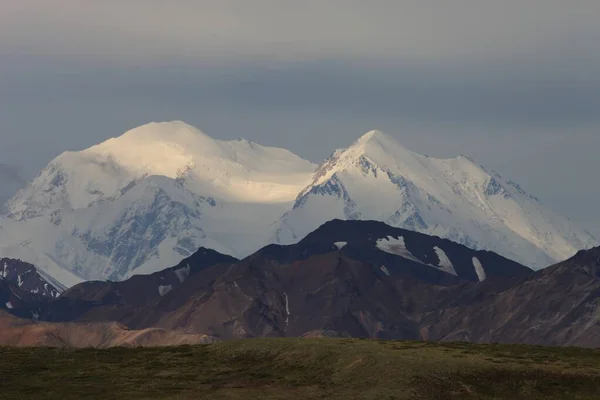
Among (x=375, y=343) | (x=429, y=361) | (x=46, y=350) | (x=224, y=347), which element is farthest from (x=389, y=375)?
(x=46, y=350)

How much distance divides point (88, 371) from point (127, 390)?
1151 centimetres

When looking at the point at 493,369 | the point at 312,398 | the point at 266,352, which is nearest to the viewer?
the point at 312,398

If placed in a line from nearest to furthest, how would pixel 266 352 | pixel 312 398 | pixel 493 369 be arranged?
1. pixel 312 398
2. pixel 493 369
3. pixel 266 352

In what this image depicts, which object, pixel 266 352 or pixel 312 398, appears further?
pixel 266 352

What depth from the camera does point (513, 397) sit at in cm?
11394

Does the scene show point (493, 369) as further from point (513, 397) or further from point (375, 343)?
point (375, 343)

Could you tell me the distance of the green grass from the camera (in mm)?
113875

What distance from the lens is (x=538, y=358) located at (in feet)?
417

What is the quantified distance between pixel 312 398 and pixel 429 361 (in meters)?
13.6

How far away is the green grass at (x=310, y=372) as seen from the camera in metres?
114

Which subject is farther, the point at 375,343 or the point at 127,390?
the point at 375,343

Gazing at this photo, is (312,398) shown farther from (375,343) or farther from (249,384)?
(375,343)

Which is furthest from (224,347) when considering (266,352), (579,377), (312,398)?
(579,377)

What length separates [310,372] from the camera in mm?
122688
